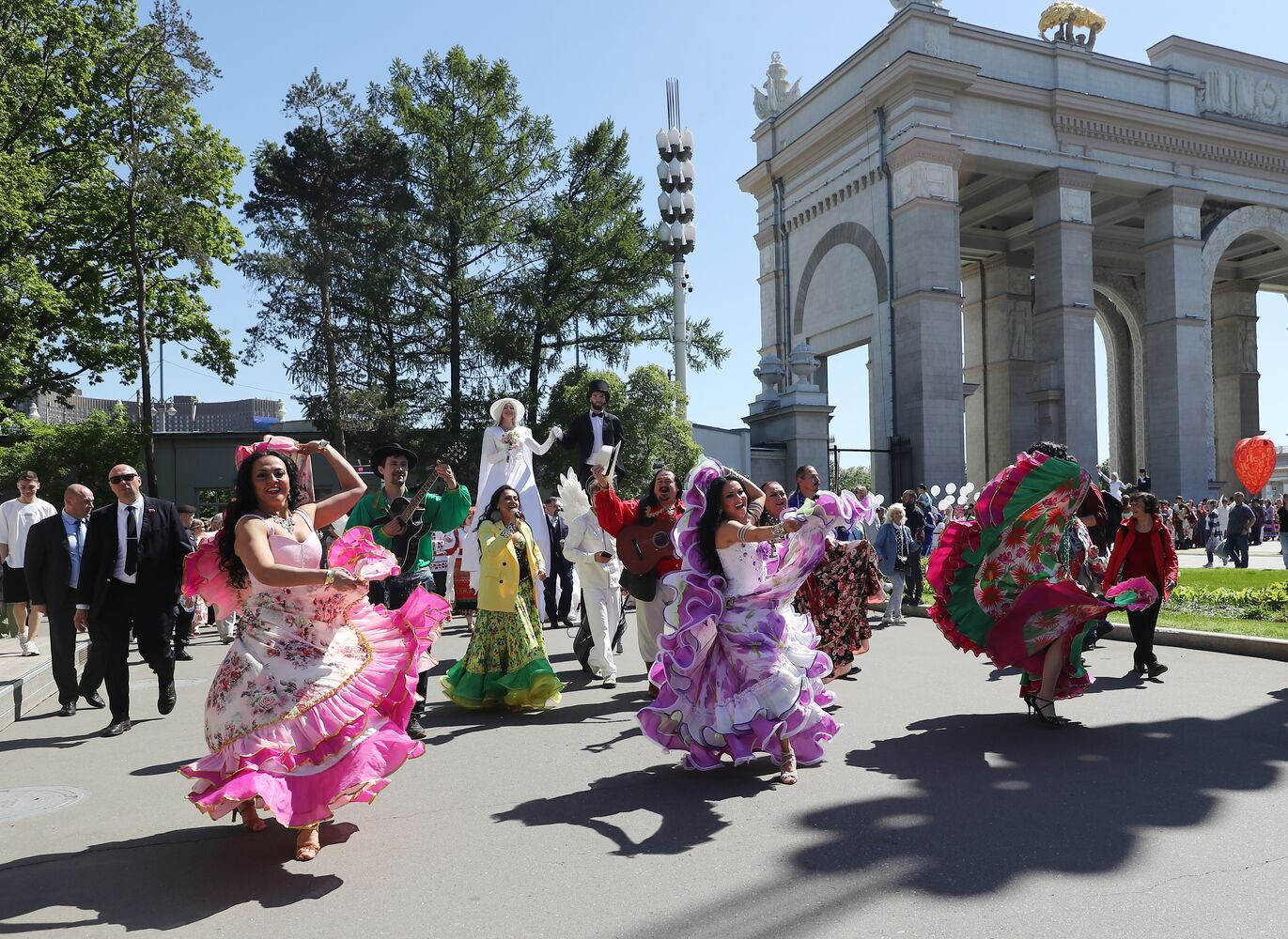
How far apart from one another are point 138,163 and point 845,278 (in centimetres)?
2051

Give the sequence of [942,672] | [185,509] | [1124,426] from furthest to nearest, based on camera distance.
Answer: [1124,426]
[185,509]
[942,672]

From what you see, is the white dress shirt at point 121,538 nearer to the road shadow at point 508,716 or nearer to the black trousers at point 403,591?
the black trousers at point 403,591

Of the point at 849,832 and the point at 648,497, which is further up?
the point at 648,497

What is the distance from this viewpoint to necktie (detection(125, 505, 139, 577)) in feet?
24.6

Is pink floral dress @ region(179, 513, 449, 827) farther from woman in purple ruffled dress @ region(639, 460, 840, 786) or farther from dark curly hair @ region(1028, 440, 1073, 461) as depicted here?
dark curly hair @ region(1028, 440, 1073, 461)

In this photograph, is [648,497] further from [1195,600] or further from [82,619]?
[1195,600]

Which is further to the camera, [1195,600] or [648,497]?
[1195,600]

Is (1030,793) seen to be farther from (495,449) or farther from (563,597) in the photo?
(563,597)

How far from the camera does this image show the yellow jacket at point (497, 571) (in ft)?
25.6

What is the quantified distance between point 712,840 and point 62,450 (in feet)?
85.5

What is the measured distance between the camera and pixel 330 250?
29.8 m

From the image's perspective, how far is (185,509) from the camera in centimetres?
1271

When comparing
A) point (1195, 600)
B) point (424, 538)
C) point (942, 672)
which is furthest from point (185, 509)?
point (1195, 600)

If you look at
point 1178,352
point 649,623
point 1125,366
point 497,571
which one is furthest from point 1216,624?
point 1125,366
